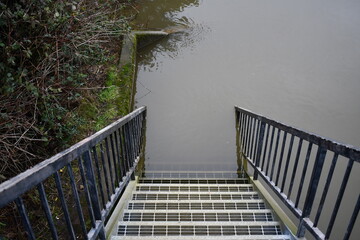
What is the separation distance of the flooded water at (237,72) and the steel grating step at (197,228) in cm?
224

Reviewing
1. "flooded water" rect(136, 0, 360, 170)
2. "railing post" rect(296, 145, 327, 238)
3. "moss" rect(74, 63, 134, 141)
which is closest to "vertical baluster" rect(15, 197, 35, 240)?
"railing post" rect(296, 145, 327, 238)

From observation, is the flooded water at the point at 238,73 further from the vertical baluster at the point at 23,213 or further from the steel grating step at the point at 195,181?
the vertical baluster at the point at 23,213

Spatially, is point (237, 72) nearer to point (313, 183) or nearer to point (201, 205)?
point (201, 205)

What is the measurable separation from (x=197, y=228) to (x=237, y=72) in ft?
14.7

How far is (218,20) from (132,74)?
3.42 metres

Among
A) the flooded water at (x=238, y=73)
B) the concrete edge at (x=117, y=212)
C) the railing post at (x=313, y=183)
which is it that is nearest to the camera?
the railing post at (x=313, y=183)

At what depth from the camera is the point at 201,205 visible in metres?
3.11

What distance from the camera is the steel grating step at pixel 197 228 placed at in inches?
99.3

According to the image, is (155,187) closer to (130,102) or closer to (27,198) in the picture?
(27,198)

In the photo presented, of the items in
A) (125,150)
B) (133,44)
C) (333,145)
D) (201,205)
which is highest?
(133,44)

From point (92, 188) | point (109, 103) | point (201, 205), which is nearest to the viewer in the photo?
point (92, 188)

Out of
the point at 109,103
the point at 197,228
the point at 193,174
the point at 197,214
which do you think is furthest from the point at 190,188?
the point at 109,103

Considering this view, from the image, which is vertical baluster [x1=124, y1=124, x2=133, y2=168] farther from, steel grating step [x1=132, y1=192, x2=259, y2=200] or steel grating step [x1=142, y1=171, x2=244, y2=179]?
steel grating step [x1=142, y1=171, x2=244, y2=179]

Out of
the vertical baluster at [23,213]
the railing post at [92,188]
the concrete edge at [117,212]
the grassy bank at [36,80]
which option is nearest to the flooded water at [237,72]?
the concrete edge at [117,212]
